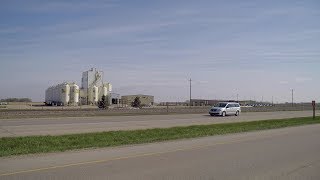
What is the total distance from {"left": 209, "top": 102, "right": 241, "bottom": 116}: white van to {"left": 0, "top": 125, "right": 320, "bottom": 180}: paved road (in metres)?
35.6

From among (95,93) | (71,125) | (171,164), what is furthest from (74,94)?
(171,164)

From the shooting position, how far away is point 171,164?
1152 cm

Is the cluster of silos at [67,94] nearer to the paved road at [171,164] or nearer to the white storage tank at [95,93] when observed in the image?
the white storage tank at [95,93]

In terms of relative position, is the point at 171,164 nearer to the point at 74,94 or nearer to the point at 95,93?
the point at 74,94

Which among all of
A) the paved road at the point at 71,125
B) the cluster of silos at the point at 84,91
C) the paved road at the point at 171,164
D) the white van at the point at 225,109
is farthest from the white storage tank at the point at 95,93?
the paved road at the point at 171,164

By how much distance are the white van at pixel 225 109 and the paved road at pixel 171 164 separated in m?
35.6

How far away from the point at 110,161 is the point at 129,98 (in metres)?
127

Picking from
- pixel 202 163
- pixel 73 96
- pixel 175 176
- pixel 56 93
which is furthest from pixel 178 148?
pixel 56 93

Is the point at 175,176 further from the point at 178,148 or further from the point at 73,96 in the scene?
the point at 73,96

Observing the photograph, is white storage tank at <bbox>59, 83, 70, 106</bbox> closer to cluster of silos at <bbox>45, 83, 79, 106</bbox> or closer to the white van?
cluster of silos at <bbox>45, 83, 79, 106</bbox>

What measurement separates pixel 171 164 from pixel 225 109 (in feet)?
136

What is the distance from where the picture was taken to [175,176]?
379 inches

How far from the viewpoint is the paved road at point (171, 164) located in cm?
975

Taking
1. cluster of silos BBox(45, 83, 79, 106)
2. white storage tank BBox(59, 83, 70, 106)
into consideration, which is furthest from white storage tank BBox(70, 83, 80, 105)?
white storage tank BBox(59, 83, 70, 106)
